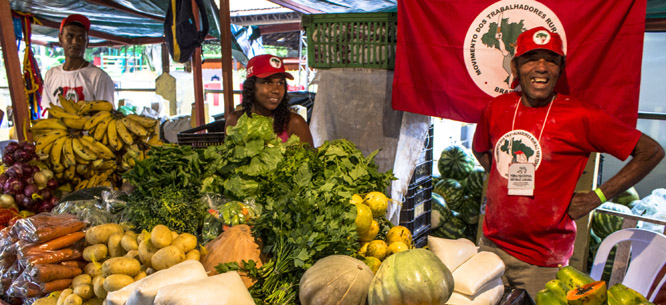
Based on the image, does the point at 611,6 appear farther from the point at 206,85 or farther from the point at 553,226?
the point at 206,85

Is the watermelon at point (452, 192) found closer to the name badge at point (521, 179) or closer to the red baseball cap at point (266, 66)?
the name badge at point (521, 179)

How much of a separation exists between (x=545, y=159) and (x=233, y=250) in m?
1.99

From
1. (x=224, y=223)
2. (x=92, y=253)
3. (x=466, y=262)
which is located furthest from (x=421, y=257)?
(x=92, y=253)

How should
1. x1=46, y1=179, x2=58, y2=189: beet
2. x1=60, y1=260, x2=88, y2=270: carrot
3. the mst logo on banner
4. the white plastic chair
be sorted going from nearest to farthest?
x1=60, y1=260, x2=88, y2=270: carrot → the white plastic chair → the mst logo on banner → x1=46, y1=179, x2=58, y2=189: beet

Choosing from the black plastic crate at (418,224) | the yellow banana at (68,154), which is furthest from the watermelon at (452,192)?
the yellow banana at (68,154)

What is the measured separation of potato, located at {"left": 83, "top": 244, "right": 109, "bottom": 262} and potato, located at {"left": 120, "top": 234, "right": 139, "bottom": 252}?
0.12 meters

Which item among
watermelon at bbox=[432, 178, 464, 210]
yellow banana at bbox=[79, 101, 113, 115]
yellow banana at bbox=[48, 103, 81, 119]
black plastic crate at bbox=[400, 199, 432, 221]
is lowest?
watermelon at bbox=[432, 178, 464, 210]

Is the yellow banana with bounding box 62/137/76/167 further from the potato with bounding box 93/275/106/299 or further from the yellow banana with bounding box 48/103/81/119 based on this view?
the potato with bounding box 93/275/106/299

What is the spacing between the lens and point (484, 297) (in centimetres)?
182

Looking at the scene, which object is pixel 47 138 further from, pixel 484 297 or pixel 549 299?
pixel 549 299

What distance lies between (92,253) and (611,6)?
3.51m

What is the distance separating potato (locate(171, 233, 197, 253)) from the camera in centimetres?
191

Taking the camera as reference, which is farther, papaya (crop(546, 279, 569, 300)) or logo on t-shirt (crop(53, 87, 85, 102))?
logo on t-shirt (crop(53, 87, 85, 102))

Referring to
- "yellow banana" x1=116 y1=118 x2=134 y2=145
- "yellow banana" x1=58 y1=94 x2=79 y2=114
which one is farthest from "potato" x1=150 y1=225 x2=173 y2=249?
"yellow banana" x1=58 y1=94 x2=79 y2=114
